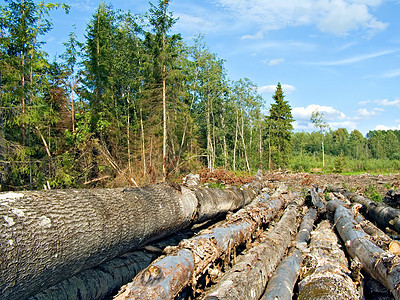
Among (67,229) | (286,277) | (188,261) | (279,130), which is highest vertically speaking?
(279,130)

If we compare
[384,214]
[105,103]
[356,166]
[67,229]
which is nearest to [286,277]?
[67,229]

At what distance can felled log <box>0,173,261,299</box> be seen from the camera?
2.41m

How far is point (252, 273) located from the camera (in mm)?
3609

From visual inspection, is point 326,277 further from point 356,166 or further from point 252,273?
point 356,166

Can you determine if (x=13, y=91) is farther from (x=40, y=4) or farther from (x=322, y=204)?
(x=322, y=204)

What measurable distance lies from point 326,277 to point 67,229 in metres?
2.99

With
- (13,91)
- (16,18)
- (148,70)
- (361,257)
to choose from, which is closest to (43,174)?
(13,91)

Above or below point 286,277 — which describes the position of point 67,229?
above

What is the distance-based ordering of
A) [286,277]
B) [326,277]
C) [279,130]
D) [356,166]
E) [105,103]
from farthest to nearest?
[279,130], [356,166], [105,103], [286,277], [326,277]

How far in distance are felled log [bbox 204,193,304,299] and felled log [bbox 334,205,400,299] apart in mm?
1176

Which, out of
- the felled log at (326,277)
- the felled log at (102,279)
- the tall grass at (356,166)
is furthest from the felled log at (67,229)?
the tall grass at (356,166)

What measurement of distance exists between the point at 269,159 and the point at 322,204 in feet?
109

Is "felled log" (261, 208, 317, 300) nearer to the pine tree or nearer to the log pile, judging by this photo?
the log pile

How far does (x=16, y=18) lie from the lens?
12586mm
